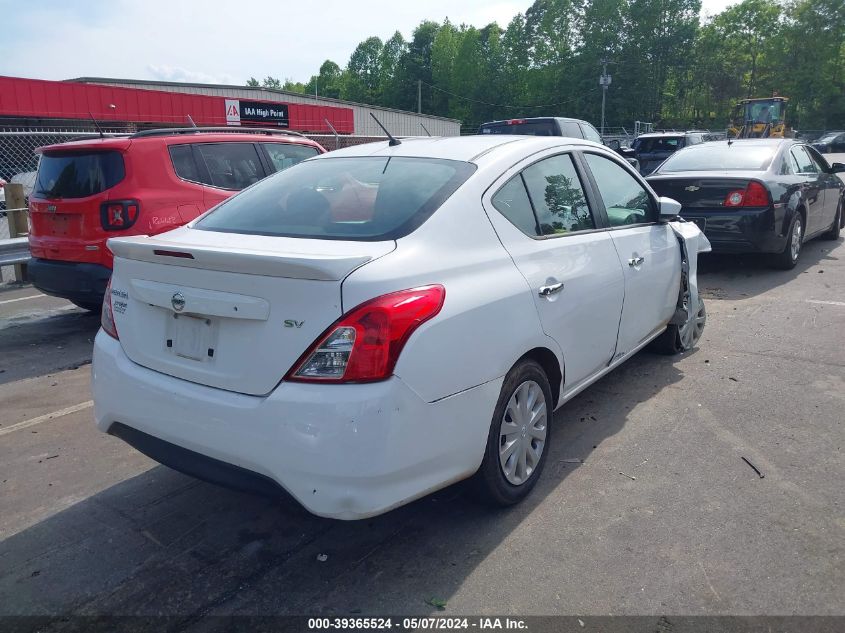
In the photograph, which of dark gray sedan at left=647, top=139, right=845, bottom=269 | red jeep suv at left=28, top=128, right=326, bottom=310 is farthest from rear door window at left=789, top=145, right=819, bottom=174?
red jeep suv at left=28, top=128, right=326, bottom=310

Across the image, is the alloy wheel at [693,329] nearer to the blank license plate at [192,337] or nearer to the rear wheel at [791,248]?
the rear wheel at [791,248]

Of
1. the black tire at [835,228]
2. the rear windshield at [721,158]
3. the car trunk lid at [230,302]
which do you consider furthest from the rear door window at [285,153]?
the black tire at [835,228]

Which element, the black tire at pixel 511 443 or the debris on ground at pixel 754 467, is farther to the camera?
the debris on ground at pixel 754 467

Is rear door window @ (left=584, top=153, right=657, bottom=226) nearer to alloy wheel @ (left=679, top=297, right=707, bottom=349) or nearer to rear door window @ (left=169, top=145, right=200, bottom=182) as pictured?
alloy wheel @ (left=679, top=297, right=707, bottom=349)

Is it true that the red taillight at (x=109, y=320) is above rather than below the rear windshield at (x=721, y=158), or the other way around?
below

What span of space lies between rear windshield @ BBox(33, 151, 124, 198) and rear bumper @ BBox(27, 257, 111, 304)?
0.65m

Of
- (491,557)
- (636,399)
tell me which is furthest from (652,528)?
(636,399)

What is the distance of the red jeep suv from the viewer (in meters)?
6.03

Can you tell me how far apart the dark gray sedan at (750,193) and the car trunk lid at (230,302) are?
638 centimetres

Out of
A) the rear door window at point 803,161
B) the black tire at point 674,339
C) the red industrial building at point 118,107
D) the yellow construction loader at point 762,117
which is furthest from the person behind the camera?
the yellow construction loader at point 762,117

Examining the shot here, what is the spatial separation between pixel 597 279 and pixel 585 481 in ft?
3.60

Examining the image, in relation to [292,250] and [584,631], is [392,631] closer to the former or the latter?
[584,631]

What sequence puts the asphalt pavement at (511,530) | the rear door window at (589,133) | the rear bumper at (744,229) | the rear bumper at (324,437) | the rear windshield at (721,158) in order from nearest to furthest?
the rear bumper at (324,437), the asphalt pavement at (511,530), the rear bumper at (744,229), the rear windshield at (721,158), the rear door window at (589,133)

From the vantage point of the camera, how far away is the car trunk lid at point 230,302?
8.15 feet
